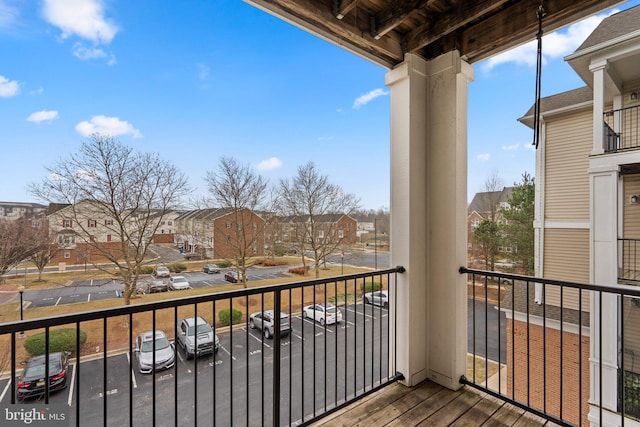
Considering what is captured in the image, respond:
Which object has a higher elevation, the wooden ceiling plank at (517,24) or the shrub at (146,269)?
the wooden ceiling plank at (517,24)

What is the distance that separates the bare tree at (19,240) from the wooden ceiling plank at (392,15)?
3167mm

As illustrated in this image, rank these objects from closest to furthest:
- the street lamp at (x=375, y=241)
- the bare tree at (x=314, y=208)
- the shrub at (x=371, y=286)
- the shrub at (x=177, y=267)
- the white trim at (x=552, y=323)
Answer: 1. the white trim at (x=552, y=323)
2. the shrub at (x=371, y=286)
3. the street lamp at (x=375, y=241)
4. the shrub at (x=177, y=267)
5. the bare tree at (x=314, y=208)

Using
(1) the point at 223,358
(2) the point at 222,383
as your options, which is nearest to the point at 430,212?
(1) the point at 223,358

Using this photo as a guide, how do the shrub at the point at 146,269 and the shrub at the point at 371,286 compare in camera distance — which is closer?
the shrub at the point at 371,286

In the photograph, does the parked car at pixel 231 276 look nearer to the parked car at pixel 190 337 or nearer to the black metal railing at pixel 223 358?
the black metal railing at pixel 223 358

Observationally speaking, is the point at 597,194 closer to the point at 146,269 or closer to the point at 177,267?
the point at 177,267

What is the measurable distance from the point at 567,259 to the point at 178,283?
11.6ft

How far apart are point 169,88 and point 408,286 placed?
408 cm

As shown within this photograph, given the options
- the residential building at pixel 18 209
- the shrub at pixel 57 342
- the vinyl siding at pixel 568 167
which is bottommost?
the shrub at pixel 57 342

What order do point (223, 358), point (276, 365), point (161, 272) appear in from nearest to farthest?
point (276, 365), point (161, 272), point (223, 358)

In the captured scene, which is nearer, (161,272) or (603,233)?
(603,233)

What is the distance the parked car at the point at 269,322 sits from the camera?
66.6 inches

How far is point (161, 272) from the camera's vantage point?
323cm

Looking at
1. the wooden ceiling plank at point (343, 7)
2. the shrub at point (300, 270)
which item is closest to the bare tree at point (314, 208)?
the shrub at point (300, 270)
